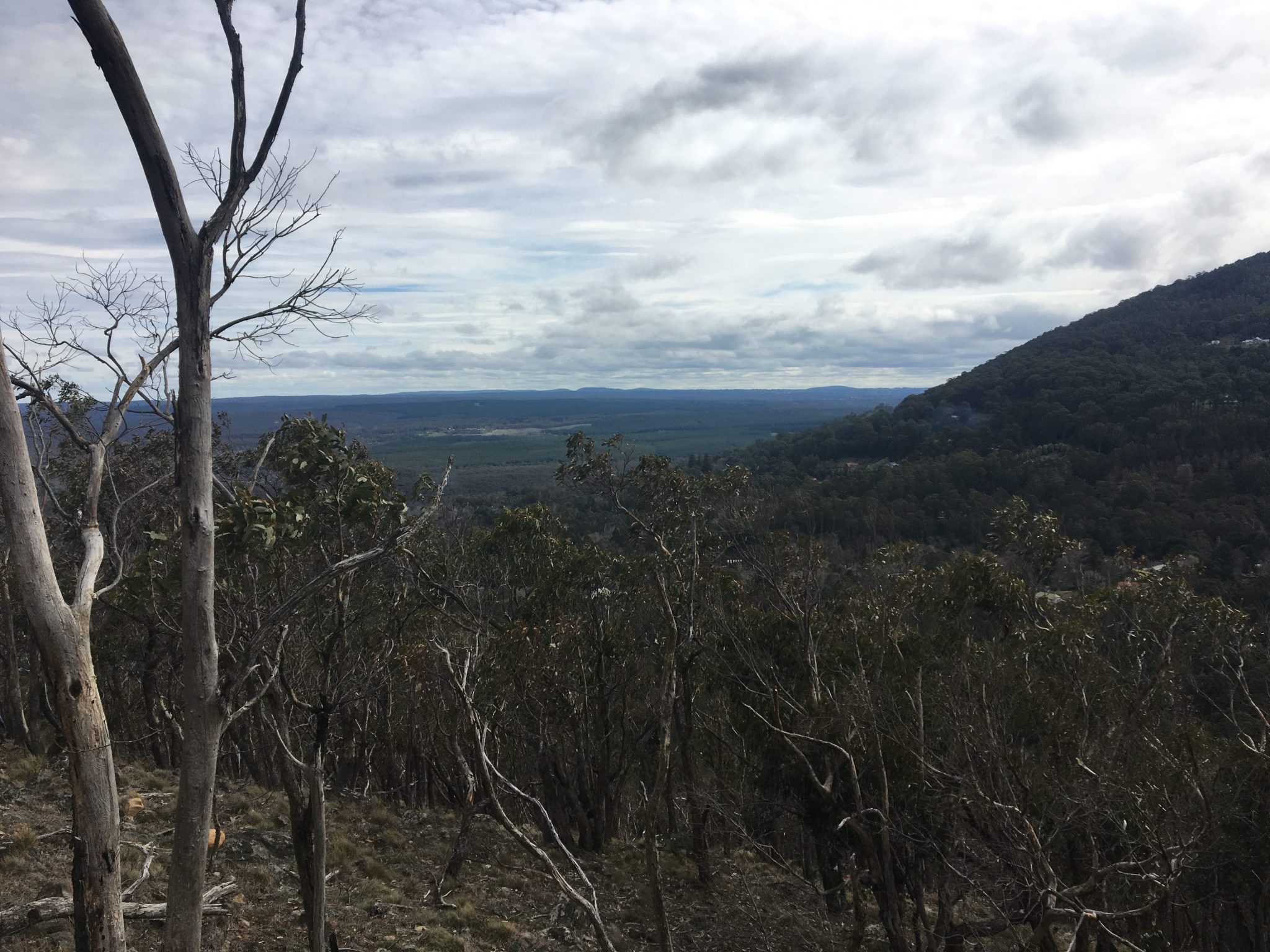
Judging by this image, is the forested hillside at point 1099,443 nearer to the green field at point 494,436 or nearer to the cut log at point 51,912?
the cut log at point 51,912

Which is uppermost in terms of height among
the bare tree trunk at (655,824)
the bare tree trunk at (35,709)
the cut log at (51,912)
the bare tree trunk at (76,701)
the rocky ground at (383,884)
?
the bare tree trunk at (76,701)

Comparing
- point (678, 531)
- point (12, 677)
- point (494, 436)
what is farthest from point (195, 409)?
point (494, 436)

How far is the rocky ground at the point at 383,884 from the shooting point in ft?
32.4

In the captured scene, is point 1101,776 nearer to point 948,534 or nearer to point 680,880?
point 680,880

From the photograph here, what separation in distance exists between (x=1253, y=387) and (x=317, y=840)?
223 ft

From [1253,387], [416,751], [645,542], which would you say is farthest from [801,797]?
[1253,387]

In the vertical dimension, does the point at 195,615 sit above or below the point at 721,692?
above

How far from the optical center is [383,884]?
1280 centimetres

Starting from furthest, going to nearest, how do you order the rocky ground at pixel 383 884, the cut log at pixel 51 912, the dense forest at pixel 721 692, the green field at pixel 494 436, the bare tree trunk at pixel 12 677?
the green field at pixel 494 436
the bare tree trunk at pixel 12 677
the rocky ground at pixel 383 884
the dense forest at pixel 721 692
the cut log at pixel 51 912

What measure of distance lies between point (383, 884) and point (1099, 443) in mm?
56948

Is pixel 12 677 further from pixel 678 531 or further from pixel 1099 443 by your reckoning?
pixel 1099 443

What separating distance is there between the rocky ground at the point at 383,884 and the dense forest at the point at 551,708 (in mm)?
90

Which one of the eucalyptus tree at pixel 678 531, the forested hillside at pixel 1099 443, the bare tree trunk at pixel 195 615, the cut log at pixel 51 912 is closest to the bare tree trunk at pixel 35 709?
the cut log at pixel 51 912

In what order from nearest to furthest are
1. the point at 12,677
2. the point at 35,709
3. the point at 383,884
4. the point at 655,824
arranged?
the point at 655,824 < the point at 383,884 < the point at 12,677 < the point at 35,709
